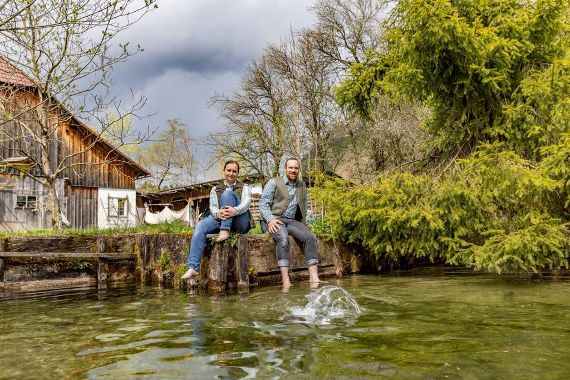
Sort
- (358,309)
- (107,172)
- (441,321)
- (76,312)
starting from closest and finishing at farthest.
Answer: (441,321) → (358,309) → (76,312) → (107,172)

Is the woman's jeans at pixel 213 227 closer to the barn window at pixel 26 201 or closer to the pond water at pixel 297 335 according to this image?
the pond water at pixel 297 335

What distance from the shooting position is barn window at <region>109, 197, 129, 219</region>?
22.4 m

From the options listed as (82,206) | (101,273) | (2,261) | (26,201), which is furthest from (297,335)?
(82,206)

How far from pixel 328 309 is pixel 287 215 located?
2.75 m

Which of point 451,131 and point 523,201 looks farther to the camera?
point 451,131

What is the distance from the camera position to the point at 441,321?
4191 mm

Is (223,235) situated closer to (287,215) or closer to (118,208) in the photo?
(287,215)

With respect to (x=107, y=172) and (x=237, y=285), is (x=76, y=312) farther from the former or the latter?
(x=107, y=172)

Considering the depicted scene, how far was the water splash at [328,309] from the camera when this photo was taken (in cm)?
446

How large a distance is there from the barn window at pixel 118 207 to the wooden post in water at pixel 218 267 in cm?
1624

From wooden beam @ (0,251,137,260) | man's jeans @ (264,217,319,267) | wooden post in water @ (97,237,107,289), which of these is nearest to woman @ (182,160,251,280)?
man's jeans @ (264,217,319,267)

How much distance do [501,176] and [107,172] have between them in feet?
65.1

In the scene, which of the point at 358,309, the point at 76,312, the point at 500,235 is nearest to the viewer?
the point at 358,309

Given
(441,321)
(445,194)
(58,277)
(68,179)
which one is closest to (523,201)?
(445,194)
